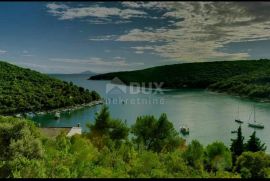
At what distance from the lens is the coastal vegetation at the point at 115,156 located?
407 cm

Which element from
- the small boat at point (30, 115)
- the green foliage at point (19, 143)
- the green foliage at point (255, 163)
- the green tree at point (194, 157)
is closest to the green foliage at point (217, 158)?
the green foliage at point (255, 163)

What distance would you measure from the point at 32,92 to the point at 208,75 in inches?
804

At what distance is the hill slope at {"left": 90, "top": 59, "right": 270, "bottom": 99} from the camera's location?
119 feet

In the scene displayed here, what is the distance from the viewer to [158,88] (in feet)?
127

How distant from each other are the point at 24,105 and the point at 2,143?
18513 mm

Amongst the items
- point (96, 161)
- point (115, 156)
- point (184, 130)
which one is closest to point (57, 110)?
point (184, 130)

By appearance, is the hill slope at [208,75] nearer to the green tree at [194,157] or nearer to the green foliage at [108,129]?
the green foliage at [108,129]

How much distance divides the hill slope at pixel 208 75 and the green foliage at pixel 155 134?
25934 mm

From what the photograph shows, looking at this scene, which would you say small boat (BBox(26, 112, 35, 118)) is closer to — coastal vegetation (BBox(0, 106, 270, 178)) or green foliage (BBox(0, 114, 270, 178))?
coastal vegetation (BBox(0, 106, 270, 178))

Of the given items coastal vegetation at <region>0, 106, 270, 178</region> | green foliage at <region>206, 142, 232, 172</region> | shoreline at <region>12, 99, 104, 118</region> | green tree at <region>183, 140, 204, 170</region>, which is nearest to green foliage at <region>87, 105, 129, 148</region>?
coastal vegetation at <region>0, 106, 270, 178</region>

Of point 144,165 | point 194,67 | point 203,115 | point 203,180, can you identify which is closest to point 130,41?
point 203,115

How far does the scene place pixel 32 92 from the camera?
27.0 meters

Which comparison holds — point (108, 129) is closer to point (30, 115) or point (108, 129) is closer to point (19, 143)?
point (19, 143)

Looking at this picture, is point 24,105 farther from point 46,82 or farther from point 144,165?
point 144,165
